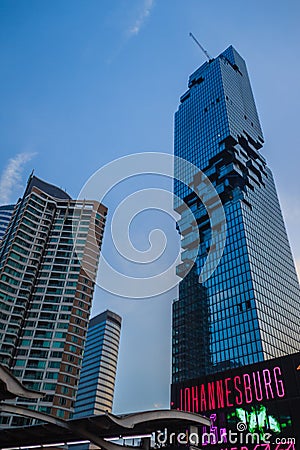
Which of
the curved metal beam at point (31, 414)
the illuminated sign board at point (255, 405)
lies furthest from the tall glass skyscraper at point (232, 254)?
the curved metal beam at point (31, 414)

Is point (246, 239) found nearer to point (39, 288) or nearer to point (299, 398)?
point (39, 288)

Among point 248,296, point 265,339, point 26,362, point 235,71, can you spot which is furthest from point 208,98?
point 26,362

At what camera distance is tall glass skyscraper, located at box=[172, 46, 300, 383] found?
86.4m

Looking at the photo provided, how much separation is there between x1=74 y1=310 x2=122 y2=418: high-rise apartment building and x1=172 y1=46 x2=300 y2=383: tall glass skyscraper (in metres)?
69.2

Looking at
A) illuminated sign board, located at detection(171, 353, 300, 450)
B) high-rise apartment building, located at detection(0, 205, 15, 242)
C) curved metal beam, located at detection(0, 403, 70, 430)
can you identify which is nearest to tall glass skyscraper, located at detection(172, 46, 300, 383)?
illuminated sign board, located at detection(171, 353, 300, 450)

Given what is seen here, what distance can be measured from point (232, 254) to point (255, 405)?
77419mm

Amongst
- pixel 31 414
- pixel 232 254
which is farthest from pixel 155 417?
pixel 232 254

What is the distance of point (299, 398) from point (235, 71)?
5989 inches

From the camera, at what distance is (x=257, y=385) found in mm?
22500

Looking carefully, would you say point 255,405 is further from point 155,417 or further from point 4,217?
point 4,217

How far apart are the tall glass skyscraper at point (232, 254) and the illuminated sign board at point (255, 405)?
5784 cm

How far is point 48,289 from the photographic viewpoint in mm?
80000

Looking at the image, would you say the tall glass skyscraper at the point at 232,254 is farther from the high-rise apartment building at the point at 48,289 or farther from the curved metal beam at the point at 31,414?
the curved metal beam at the point at 31,414

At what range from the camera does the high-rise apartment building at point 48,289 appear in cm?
6638
